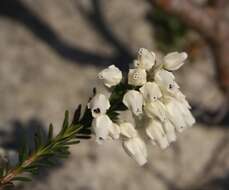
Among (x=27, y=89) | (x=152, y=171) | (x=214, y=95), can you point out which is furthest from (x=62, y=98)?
(x=214, y=95)

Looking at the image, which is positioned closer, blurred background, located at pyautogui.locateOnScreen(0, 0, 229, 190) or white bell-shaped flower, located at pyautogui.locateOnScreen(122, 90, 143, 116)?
white bell-shaped flower, located at pyautogui.locateOnScreen(122, 90, 143, 116)

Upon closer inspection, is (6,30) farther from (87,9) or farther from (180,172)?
(180,172)

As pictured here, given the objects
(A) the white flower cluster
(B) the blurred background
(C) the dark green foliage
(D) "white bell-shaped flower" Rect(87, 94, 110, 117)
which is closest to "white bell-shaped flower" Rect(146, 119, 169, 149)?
(A) the white flower cluster

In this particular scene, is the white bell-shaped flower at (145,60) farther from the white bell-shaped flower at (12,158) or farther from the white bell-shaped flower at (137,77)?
the white bell-shaped flower at (12,158)

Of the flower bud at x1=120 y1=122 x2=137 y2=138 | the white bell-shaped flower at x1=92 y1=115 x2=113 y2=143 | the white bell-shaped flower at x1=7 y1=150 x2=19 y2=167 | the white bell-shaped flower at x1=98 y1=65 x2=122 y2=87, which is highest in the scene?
the white bell-shaped flower at x1=7 y1=150 x2=19 y2=167

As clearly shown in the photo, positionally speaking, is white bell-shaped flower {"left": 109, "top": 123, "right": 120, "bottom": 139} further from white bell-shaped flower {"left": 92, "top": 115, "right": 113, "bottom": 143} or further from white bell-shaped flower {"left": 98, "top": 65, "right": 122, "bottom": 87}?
white bell-shaped flower {"left": 98, "top": 65, "right": 122, "bottom": 87}

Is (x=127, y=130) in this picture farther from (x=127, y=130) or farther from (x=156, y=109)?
(x=156, y=109)

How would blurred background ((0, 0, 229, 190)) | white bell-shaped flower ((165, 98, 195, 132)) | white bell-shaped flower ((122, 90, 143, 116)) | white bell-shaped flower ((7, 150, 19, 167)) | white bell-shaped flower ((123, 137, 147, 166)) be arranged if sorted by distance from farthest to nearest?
blurred background ((0, 0, 229, 190))
white bell-shaped flower ((7, 150, 19, 167))
white bell-shaped flower ((123, 137, 147, 166))
white bell-shaped flower ((165, 98, 195, 132))
white bell-shaped flower ((122, 90, 143, 116))
